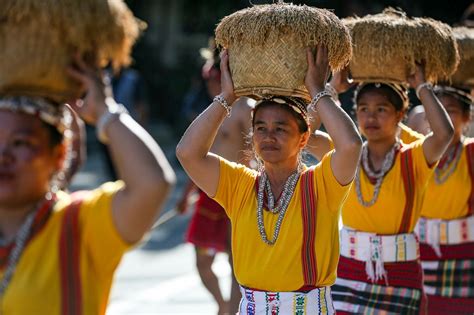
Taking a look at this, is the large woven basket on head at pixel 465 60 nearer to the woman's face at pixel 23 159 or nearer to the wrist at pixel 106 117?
the wrist at pixel 106 117

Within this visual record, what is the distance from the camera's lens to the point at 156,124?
23.6 metres

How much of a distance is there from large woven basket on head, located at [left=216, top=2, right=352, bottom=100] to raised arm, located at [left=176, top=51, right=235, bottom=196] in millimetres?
80

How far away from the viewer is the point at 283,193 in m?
4.66

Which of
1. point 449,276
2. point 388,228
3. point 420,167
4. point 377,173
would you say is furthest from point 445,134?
point 449,276

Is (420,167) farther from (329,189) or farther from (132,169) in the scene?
(132,169)

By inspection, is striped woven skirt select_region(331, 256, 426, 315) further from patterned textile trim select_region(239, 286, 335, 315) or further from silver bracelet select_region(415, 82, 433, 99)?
patterned textile trim select_region(239, 286, 335, 315)

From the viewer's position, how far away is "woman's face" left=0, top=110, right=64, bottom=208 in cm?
324

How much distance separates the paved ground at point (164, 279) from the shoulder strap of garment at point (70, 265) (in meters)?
5.15

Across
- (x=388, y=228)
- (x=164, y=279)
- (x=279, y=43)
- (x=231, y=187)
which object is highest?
(x=279, y=43)

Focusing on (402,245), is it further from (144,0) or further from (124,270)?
(144,0)

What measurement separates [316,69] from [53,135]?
1.48 m

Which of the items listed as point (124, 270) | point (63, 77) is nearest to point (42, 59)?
point (63, 77)

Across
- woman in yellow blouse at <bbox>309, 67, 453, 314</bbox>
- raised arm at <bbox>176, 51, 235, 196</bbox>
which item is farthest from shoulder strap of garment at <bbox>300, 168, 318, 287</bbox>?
woman in yellow blouse at <bbox>309, 67, 453, 314</bbox>

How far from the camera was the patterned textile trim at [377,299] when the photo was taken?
5652 millimetres
